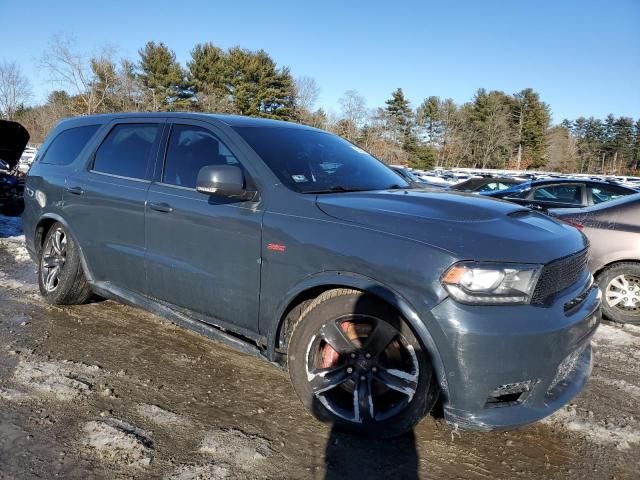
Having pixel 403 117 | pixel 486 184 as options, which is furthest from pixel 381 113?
pixel 486 184

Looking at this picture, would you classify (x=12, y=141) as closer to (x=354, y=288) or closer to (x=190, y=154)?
(x=190, y=154)

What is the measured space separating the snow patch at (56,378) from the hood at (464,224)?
194cm

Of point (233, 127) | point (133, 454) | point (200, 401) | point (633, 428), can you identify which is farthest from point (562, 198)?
point (133, 454)

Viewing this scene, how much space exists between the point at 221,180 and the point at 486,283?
5.29 ft

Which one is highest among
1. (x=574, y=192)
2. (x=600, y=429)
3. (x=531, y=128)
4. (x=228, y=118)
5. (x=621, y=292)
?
(x=531, y=128)

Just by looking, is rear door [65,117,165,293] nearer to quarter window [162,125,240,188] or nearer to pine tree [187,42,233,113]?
quarter window [162,125,240,188]

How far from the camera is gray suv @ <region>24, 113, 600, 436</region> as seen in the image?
244 cm

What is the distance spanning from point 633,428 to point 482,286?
5.30ft

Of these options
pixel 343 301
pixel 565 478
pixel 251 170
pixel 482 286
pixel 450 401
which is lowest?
pixel 565 478

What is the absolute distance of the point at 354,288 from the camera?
2.69 metres

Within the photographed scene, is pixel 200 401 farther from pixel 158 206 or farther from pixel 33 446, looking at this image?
pixel 158 206

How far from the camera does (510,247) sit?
249 cm

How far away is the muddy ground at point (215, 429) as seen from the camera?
99.6 inches

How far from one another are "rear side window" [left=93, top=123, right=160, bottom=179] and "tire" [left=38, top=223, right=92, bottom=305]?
0.79 m
